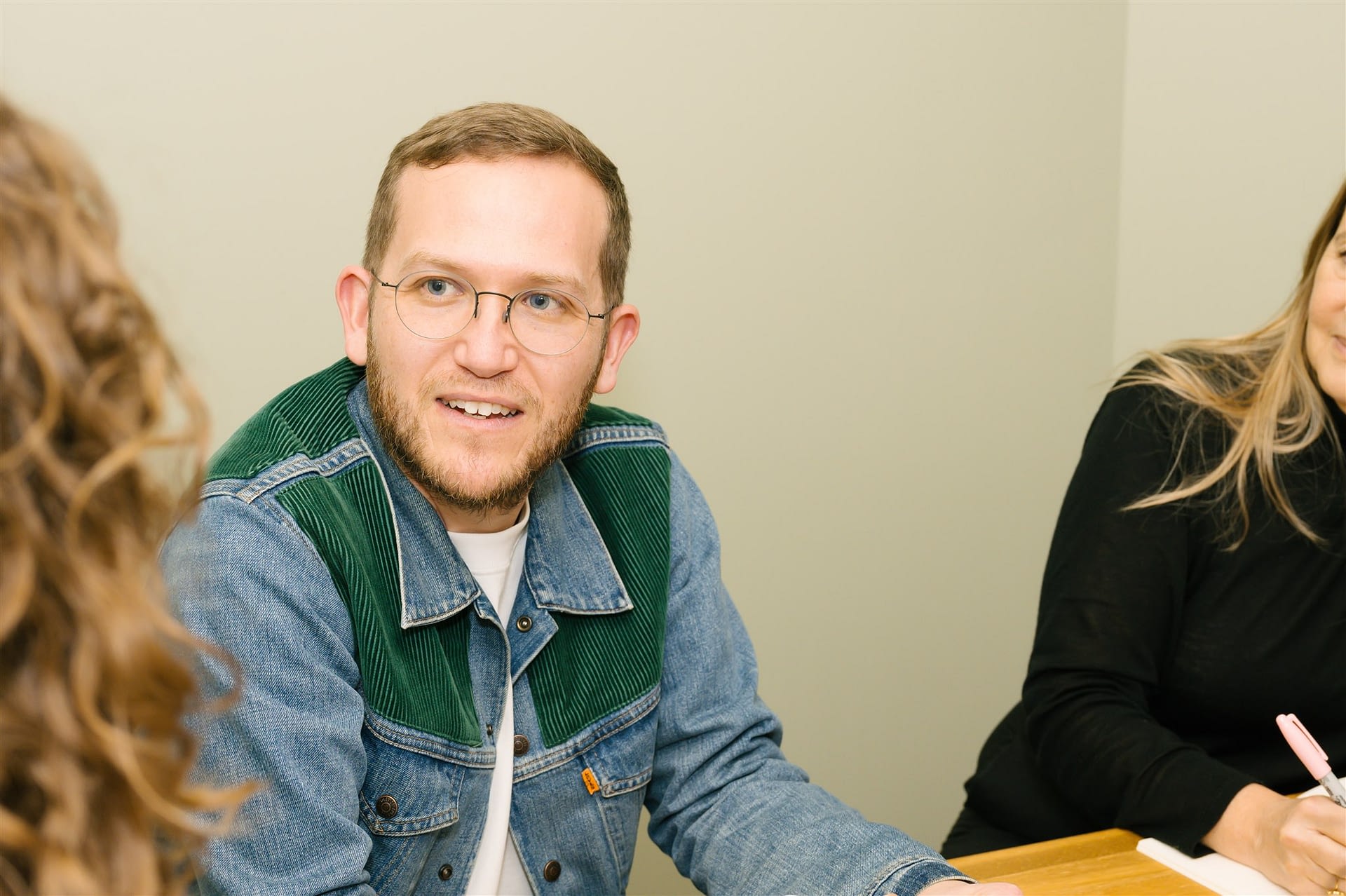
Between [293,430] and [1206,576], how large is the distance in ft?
3.78

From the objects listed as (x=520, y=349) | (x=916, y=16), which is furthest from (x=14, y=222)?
(x=916, y=16)

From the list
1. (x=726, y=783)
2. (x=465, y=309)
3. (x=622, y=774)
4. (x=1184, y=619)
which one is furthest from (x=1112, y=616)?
(x=465, y=309)

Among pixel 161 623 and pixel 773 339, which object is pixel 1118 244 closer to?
pixel 773 339

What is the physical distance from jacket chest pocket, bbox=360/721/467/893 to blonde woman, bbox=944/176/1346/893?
2.56 feet

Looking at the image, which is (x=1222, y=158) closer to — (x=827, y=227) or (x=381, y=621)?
(x=827, y=227)

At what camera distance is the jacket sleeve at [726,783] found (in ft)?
3.91

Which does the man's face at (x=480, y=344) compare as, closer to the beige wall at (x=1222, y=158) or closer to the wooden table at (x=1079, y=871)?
the wooden table at (x=1079, y=871)

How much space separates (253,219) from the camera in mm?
1642

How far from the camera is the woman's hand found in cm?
116

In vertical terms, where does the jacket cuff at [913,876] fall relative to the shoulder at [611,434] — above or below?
below

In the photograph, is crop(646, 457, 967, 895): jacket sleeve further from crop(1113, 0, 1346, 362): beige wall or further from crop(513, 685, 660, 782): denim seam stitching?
crop(1113, 0, 1346, 362): beige wall

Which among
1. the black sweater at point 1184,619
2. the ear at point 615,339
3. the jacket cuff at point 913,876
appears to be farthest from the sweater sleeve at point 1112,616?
the ear at point 615,339

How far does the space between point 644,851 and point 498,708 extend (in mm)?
965

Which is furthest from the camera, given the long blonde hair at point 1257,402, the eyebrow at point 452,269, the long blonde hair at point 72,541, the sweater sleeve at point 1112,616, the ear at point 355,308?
the long blonde hair at point 1257,402
